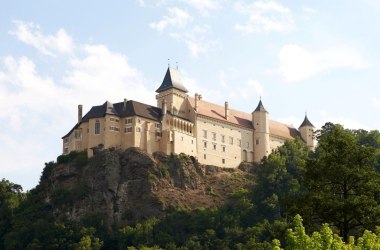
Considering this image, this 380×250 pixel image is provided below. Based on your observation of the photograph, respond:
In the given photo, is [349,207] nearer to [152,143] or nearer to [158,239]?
[158,239]

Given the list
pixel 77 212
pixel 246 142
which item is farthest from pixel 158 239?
pixel 246 142

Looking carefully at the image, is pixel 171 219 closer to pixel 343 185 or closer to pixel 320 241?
pixel 343 185

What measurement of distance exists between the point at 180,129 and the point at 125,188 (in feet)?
42.0

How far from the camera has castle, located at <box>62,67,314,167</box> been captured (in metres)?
106

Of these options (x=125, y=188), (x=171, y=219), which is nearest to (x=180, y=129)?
(x=125, y=188)

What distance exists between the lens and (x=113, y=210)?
341 ft

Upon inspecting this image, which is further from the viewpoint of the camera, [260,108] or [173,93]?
[260,108]

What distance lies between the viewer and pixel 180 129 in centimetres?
11188

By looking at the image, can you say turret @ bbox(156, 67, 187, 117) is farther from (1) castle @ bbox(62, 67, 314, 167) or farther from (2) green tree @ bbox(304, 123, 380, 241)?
(2) green tree @ bbox(304, 123, 380, 241)

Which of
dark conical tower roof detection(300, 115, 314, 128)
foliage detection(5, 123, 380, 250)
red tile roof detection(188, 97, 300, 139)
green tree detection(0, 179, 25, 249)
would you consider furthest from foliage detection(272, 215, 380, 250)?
dark conical tower roof detection(300, 115, 314, 128)

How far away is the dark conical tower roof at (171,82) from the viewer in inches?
4603

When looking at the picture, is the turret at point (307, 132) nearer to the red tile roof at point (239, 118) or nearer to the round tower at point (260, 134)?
the red tile roof at point (239, 118)

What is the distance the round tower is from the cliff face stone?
47.5 feet

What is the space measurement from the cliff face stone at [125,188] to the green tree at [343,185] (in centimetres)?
6672
